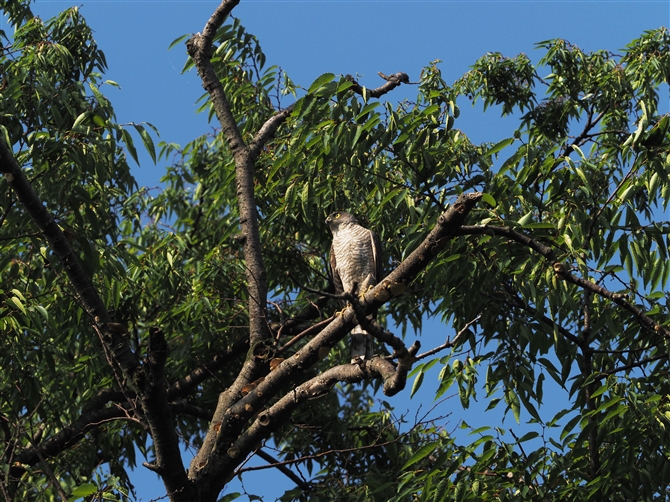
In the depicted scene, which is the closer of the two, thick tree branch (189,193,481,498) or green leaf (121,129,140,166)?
thick tree branch (189,193,481,498)

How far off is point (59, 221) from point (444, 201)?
76.9 inches

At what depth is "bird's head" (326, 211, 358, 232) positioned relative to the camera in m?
5.77

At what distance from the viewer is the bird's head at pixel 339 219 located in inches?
227

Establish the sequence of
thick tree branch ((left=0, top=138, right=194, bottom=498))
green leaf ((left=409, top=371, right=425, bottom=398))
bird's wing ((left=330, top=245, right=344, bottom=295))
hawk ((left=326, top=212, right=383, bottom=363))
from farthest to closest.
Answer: bird's wing ((left=330, top=245, right=344, bottom=295)) → hawk ((left=326, top=212, right=383, bottom=363)) → green leaf ((left=409, top=371, right=425, bottom=398)) → thick tree branch ((left=0, top=138, right=194, bottom=498))

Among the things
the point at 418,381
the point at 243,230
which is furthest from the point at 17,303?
the point at 418,381

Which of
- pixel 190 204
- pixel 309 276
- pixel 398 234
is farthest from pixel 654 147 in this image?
pixel 190 204

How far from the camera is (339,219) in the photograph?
19.1ft

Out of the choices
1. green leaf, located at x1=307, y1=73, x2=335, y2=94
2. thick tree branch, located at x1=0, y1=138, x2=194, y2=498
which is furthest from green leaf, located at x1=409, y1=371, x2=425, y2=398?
green leaf, located at x1=307, y1=73, x2=335, y2=94

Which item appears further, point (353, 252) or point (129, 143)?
point (353, 252)

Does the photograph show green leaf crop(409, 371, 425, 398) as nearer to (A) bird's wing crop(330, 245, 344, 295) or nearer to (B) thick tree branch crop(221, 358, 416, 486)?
(B) thick tree branch crop(221, 358, 416, 486)

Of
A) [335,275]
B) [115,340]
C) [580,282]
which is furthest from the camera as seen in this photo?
[335,275]

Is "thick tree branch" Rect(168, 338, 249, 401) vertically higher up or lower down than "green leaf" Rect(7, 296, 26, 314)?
higher up

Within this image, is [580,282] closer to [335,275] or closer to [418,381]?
[418,381]

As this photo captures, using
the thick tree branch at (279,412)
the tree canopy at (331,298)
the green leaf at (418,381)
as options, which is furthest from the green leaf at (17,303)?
the green leaf at (418,381)
